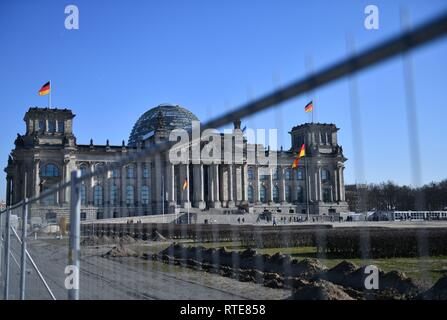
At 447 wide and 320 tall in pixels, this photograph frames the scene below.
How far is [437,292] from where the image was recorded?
44.8 ft

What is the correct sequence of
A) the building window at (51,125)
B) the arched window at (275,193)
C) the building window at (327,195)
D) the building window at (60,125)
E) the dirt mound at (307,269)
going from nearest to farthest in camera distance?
1. the dirt mound at (307,269)
2. the building window at (51,125)
3. the building window at (60,125)
4. the arched window at (275,193)
5. the building window at (327,195)

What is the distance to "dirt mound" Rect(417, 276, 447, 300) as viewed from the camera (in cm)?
1333

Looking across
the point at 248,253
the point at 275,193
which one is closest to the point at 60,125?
the point at 275,193

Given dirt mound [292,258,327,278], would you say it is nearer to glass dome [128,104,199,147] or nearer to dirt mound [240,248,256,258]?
dirt mound [240,248,256,258]

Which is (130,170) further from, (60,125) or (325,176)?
(325,176)

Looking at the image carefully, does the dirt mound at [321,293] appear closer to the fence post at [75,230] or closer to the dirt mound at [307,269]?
the dirt mound at [307,269]

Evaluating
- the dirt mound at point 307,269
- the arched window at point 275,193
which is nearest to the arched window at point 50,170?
the arched window at point 275,193

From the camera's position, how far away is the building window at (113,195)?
8.02m

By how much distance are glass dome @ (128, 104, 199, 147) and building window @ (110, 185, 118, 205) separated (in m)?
104

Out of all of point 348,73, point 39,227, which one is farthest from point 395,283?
point 348,73

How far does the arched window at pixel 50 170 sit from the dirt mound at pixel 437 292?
95.3 meters
